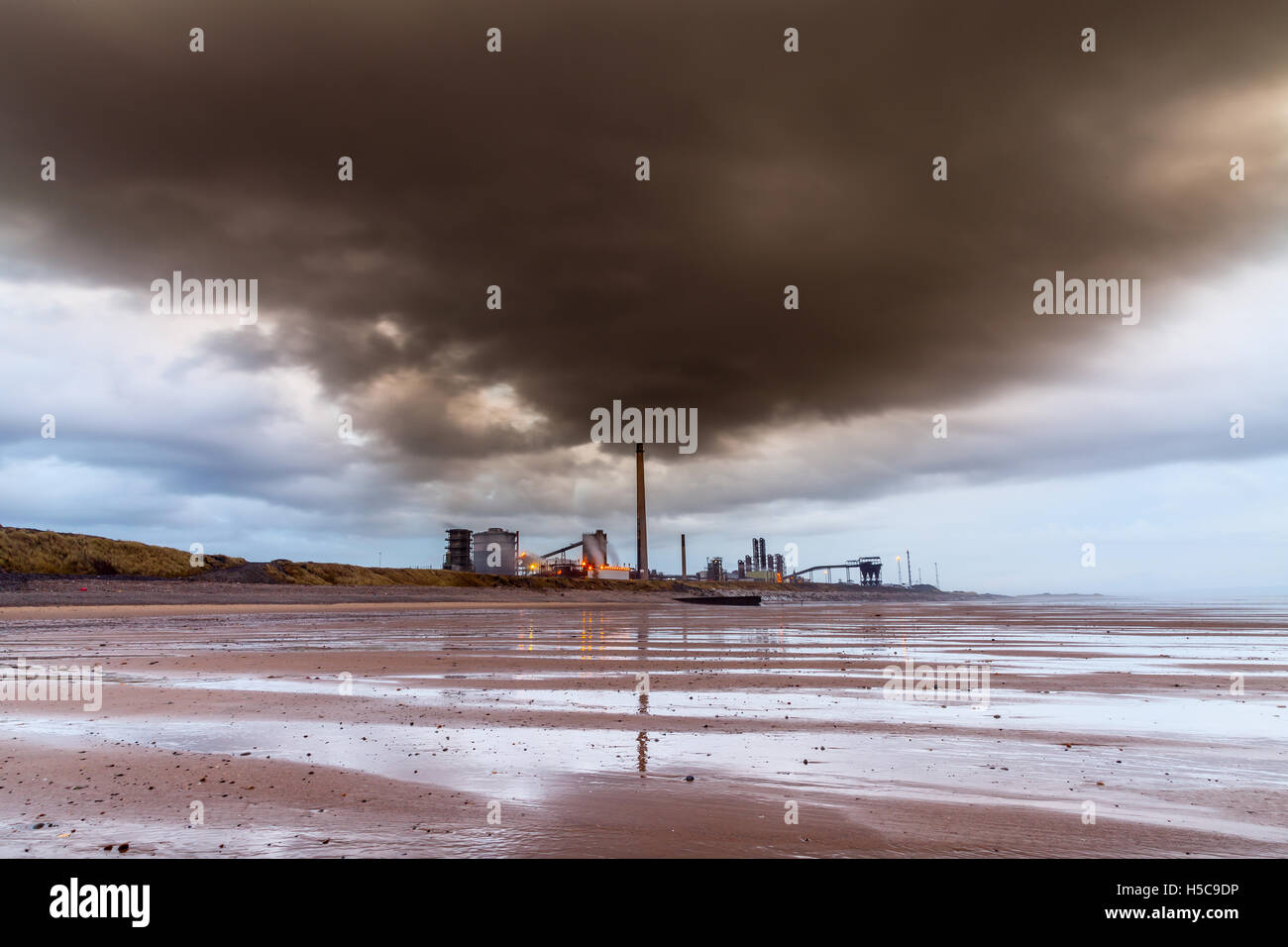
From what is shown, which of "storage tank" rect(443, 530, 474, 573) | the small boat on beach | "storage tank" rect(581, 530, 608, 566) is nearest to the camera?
the small boat on beach

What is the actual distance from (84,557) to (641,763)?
76.2 metres

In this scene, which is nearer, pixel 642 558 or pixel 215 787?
pixel 215 787

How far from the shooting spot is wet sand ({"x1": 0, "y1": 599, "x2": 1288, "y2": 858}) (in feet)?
14.2

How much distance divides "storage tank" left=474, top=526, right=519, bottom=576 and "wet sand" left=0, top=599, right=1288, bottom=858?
115 m

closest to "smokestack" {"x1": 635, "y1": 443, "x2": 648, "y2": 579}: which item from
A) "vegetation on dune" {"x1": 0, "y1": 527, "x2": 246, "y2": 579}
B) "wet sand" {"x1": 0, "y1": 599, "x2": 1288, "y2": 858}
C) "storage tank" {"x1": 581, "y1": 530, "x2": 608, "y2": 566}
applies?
"storage tank" {"x1": 581, "y1": 530, "x2": 608, "y2": 566}

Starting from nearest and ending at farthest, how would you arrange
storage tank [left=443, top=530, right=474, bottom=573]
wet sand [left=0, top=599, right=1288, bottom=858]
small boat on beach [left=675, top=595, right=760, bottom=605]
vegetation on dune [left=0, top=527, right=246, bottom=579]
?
wet sand [left=0, top=599, right=1288, bottom=858]
vegetation on dune [left=0, top=527, right=246, bottom=579]
small boat on beach [left=675, top=595, right=760, bottom=605]
storage tank [left=443, top=530, right=474, bottom=573]

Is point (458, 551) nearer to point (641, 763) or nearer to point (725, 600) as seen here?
point (725, 600)

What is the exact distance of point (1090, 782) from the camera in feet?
18.5

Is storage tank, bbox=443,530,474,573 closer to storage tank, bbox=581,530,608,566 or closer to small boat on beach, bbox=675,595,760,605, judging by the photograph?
storage tank, bbox=581,530,608,566

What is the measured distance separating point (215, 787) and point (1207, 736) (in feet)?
31.2

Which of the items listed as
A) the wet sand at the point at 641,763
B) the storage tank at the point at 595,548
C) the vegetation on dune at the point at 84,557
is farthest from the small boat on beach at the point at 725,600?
the storage tank at the point at 595,548

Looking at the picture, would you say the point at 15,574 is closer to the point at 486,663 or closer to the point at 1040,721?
the point at 486,663

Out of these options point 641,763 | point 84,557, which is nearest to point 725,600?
point 84,557
